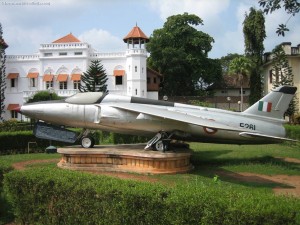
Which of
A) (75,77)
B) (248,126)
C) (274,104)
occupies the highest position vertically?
(75,77)

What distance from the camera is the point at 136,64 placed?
56.9 metres

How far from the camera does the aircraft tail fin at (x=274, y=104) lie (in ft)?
48.9

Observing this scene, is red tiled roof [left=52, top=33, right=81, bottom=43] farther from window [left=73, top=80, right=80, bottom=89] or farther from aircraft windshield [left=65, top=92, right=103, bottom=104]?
aircraft windshield [left=65, top=92, right=103, bottom=104]

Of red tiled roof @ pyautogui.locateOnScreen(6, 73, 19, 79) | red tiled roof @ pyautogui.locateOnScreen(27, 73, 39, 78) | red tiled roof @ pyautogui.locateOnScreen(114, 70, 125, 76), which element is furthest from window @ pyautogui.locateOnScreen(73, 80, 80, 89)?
red tiled roof @ pyautogui.locateOnScreen(6, 73, 19, 79)

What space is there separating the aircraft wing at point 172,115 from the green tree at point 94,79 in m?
42.3

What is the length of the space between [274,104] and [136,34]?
44.9 m

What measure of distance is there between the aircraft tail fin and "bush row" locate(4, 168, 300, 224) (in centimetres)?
948

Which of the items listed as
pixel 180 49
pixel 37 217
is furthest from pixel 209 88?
pixel 37 217

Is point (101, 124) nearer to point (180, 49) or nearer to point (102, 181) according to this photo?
point (102, 181)

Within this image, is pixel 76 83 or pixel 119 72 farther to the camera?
pixel 76 83

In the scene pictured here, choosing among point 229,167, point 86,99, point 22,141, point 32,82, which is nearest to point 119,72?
point 32,82

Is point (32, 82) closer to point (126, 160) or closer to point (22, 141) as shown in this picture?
point (22, 141)

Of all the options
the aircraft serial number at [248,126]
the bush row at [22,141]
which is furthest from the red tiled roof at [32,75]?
the aircraft serial number at [248,126]

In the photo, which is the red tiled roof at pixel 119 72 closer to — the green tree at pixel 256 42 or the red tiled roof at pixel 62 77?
the red tiled roof at pixel 62 77
